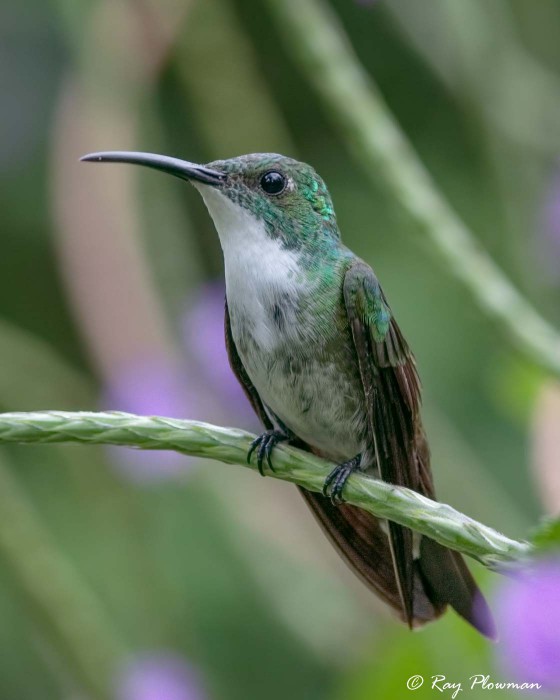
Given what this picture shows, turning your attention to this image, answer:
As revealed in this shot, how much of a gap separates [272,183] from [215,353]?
1135 millimetres

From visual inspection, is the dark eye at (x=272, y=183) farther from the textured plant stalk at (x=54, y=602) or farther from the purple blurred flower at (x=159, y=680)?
the purple blurred flower at (x=159, y=680)

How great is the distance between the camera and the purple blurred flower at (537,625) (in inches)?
55.3

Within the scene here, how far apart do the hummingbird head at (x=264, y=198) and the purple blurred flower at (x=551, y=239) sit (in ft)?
4.00

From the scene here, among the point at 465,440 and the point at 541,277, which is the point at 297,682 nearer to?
the point at 465,440

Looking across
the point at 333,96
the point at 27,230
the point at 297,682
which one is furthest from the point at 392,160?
the point at 27,230

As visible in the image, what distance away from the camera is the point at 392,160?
2.53 meters

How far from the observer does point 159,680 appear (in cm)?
308

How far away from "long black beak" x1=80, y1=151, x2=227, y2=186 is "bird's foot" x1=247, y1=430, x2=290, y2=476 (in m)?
0.51

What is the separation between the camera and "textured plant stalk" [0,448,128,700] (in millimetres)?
2754

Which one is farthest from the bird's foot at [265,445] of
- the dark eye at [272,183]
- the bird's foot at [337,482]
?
the dark eye at [272,183]

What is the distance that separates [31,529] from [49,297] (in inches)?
86.3

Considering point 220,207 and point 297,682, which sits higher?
point 220,207

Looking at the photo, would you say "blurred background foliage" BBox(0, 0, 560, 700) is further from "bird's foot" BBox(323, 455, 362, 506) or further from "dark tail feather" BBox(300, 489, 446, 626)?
"bird's foot" BBox(323, 455, 362, 506)

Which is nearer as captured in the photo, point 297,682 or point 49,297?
point 297,682
